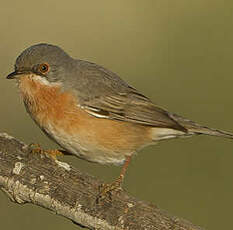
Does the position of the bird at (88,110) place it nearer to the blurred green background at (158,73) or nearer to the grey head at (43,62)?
the grey head at (43,62)

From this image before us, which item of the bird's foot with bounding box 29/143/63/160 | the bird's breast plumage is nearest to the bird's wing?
the bird's breast plumage

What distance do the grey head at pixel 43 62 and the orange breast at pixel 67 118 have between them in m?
0.11

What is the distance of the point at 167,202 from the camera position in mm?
9875

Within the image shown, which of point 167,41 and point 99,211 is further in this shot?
point 167,41

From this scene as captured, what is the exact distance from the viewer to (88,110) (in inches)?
289

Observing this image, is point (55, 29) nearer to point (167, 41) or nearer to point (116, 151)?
point (167, 41)

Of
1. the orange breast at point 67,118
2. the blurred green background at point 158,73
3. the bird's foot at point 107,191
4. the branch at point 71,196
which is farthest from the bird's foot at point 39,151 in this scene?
the blurred green background at point 158,73

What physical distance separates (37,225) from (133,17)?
6610 mm

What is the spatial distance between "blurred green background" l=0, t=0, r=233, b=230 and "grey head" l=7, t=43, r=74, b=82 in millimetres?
2976

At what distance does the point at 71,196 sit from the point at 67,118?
1.04 m

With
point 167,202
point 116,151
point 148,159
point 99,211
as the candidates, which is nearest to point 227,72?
point 148,159

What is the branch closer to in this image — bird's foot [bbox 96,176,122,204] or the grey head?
bird's foot [bbox 96,176,122,204]

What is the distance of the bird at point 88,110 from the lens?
7129 mm

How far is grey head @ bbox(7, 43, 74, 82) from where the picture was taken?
7.13 m
